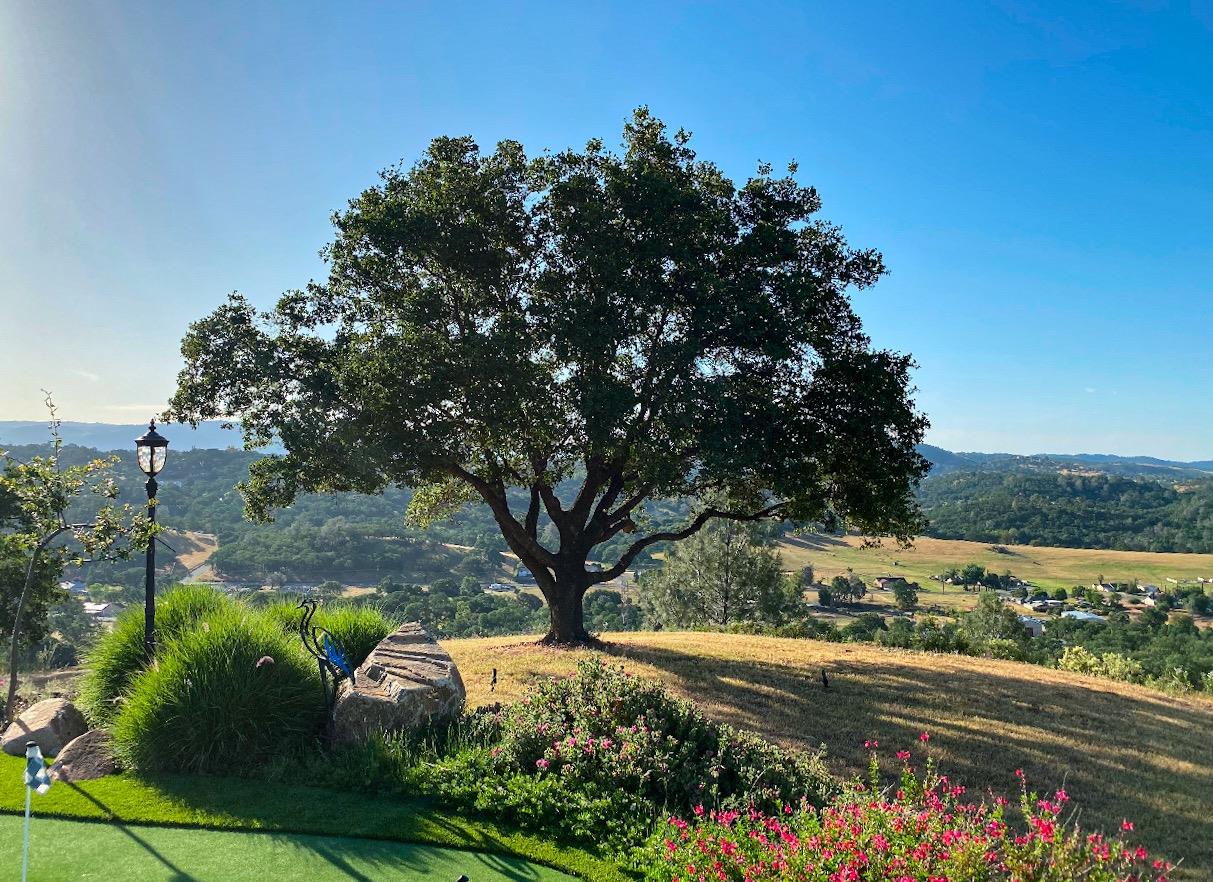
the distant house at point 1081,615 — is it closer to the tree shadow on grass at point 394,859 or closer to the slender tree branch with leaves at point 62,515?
the tree shadow on grass at point 394,859

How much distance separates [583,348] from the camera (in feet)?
41.4

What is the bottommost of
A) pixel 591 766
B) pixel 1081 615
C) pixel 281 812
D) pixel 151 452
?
pixel 1081 615

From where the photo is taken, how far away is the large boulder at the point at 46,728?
324 inches

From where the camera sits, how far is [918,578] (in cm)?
9419

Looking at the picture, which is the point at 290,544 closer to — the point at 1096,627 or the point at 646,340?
the point at 646,340

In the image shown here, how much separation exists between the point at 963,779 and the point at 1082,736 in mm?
3666

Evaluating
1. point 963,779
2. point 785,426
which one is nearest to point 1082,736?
point 963,779

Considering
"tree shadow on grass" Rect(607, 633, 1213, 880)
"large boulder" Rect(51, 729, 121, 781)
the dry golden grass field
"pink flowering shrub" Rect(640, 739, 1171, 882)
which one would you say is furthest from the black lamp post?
"tree shadow on grass" Rect(607, 633, 1213, 880)

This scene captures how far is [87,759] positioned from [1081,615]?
225ft

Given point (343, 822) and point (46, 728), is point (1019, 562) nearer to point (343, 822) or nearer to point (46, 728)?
point (343, 822)

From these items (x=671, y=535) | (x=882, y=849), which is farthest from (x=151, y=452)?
(x=882, y=849)

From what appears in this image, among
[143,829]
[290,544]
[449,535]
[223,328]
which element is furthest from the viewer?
[449,535]

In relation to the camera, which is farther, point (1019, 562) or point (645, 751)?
point (1019, 562)

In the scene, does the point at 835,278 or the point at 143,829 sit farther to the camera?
the point at 835,278
